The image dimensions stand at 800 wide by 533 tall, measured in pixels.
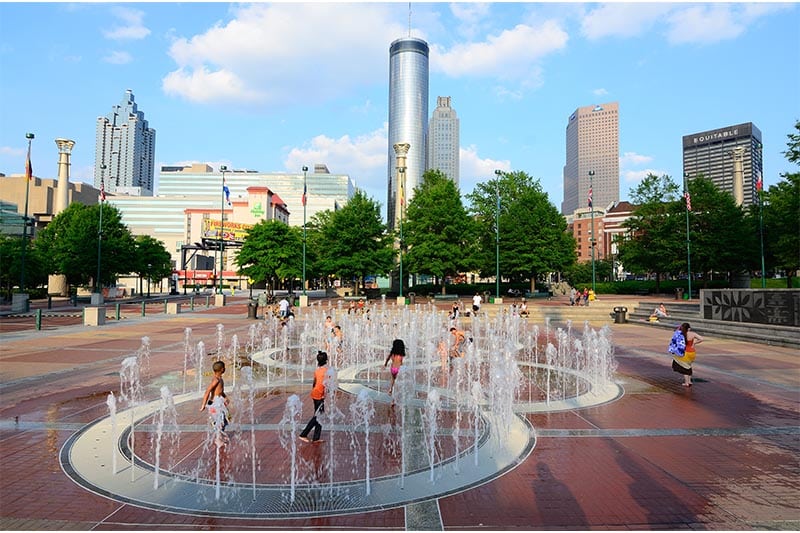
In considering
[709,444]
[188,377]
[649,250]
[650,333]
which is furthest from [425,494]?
[649,250]

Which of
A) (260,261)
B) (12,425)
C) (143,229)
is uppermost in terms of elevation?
(143,229)

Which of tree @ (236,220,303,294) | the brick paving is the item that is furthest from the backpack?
tree @ (236,220,303,294)

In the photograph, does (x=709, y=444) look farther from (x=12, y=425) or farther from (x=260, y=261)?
(x=260, y=261)

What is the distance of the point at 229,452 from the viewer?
6938 mm

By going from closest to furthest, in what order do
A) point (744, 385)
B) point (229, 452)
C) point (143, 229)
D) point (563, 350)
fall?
point (229, 452) < point (744, 385) < point (563, 350) < point (143, 229)

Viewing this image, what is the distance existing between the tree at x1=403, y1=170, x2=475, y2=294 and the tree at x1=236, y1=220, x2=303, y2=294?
1510 cm

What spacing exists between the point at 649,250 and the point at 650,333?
30.0 metres

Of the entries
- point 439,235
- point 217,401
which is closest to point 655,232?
point 439,235

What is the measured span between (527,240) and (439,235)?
9.64 m

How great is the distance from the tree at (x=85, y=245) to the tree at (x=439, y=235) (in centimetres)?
3244

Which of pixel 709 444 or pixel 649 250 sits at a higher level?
pixel 649 250

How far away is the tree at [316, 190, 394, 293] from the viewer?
50094mm

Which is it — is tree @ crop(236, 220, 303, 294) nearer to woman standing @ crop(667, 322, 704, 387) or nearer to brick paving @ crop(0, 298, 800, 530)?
brick paving @ crop(0, 298, 800, 530)

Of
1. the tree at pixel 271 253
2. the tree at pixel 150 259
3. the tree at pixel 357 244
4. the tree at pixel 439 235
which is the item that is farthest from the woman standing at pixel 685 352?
the tree at pixel 150 259
